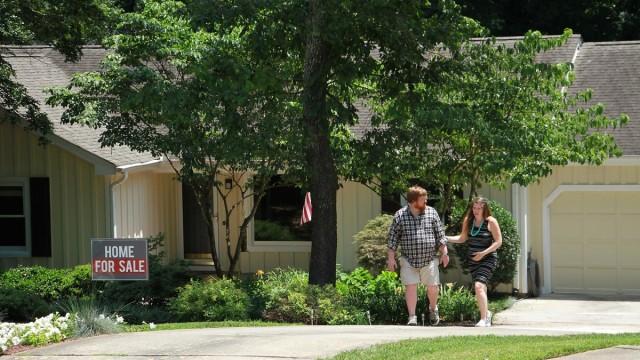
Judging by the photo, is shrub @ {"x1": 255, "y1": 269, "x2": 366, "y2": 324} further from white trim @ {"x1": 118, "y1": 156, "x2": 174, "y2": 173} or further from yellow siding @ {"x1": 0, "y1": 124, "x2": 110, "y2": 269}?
yellow siding @ {"x1": 0, "y1": 124, "x2": 110, "y2": 269}

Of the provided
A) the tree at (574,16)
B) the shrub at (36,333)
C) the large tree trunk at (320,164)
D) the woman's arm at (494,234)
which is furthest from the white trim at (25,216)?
the tree at (574,16)

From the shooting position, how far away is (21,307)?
15008mm

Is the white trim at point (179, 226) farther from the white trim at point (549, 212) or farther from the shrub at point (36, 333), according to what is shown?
the shrub at point (36, 333)

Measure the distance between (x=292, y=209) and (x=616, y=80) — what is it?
7.26 metres

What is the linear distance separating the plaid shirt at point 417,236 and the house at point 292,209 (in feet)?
20.6

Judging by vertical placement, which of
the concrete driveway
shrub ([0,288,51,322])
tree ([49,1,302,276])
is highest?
tree ([49,1,302,276])

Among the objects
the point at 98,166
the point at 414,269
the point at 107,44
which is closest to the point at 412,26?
→ the point at 414,269

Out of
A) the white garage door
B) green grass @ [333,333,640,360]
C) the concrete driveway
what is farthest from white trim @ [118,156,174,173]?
green grass @ [333,333,640,360]

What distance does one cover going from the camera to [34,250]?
17.8 m

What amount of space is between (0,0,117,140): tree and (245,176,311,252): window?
4.69m

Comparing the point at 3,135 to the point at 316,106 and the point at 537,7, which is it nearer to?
the point at 316,106

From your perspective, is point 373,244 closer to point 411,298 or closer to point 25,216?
point 411,298

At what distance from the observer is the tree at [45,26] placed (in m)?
16.6

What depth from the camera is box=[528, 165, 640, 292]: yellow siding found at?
17781 millimetres
